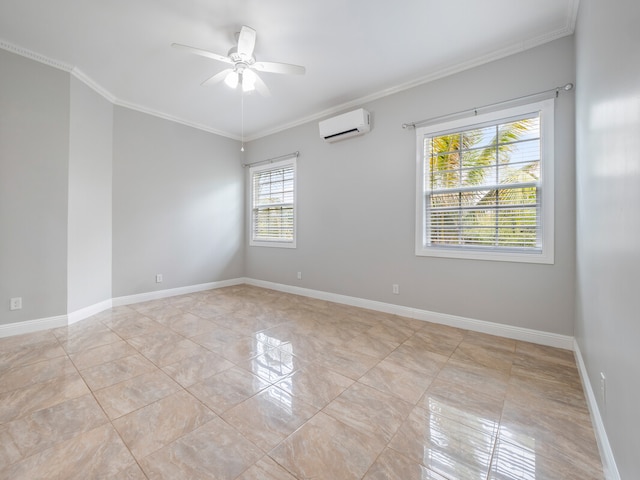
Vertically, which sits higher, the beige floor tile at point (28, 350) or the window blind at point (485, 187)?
the window blind at point (485, 187)

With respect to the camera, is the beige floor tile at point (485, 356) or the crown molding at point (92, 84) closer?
the beige floor tile at point (485, 356)

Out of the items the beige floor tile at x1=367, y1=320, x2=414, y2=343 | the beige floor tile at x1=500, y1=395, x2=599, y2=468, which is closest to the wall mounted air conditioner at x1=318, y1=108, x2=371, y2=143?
the beige floor tile at x1=367, y1=320, x2=414, y2=343

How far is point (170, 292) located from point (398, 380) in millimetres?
3874

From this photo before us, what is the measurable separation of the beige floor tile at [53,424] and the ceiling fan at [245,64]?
8.61ft

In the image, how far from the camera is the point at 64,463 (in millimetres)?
1239

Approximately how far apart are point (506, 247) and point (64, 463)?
3555 millimetres

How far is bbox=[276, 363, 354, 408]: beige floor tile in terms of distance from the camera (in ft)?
5.73

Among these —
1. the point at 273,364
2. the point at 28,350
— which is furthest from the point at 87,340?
the point at 273,364

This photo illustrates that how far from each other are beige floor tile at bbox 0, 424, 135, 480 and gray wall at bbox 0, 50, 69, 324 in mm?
2300

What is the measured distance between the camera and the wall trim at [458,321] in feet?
8.11

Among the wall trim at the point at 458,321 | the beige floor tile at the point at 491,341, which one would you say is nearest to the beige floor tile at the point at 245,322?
the wall trim at the point at 458,321

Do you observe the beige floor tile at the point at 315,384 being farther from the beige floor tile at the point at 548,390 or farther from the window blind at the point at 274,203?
the window blind at the point at 274,203

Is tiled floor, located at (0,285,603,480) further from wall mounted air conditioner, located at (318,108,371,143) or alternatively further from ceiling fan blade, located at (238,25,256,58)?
ceiling fan blade, located at (238,25,256,58)

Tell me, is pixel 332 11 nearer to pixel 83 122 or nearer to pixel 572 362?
pixel 83 122
